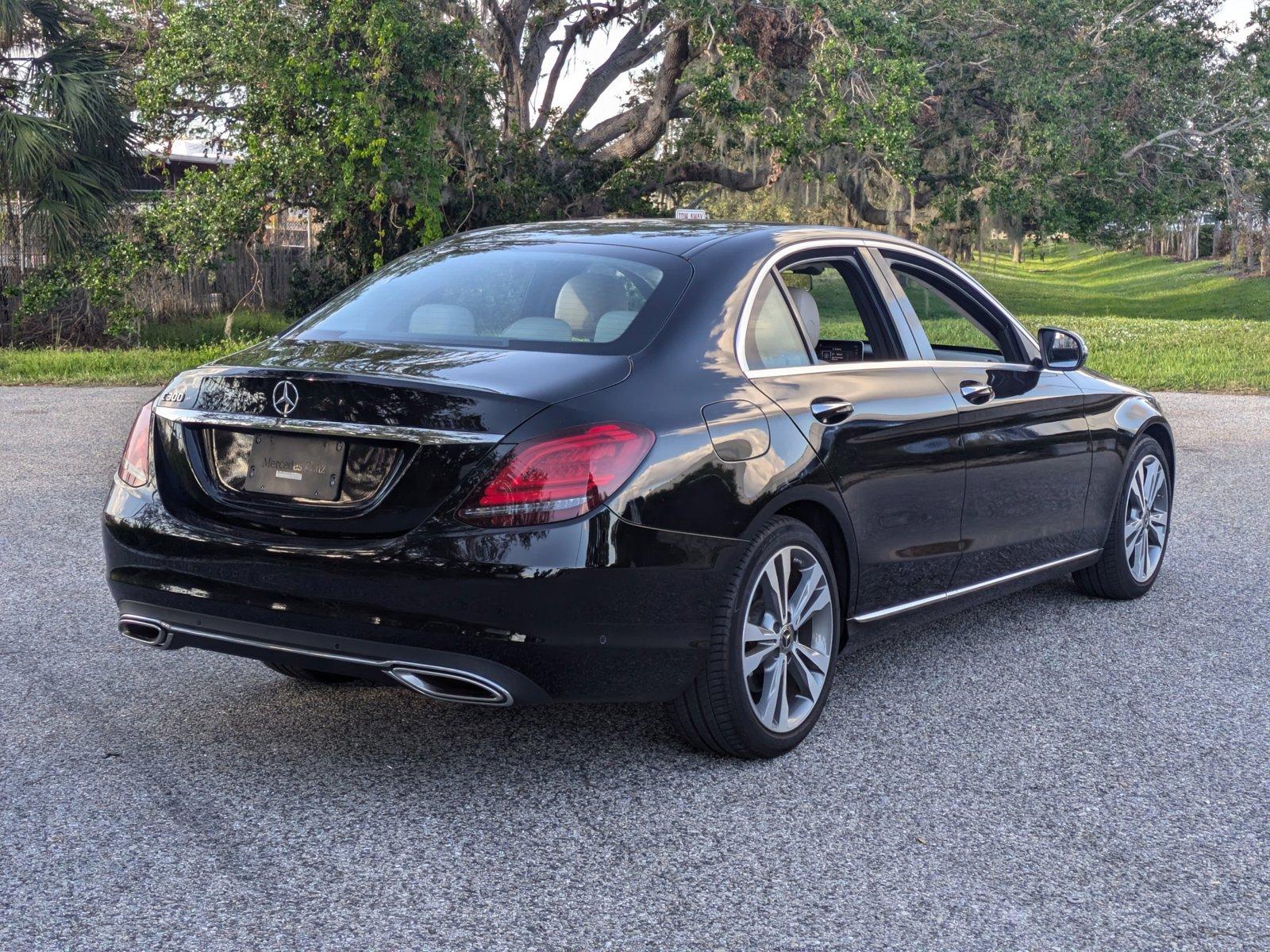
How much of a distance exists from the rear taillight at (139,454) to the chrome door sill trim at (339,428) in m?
0.22

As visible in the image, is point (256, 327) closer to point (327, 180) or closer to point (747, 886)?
point (327, 180)

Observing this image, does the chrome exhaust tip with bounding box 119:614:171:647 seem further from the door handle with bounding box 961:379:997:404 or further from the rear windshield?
the door handle with bounding box 961:379:997:404

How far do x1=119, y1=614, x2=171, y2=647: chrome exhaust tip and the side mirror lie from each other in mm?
3635

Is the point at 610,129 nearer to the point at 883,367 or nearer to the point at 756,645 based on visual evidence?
the point at 883,367

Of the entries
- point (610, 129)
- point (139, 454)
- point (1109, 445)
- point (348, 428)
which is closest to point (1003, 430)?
point (1109, 445)

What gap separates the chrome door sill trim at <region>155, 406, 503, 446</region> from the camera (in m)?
3.81

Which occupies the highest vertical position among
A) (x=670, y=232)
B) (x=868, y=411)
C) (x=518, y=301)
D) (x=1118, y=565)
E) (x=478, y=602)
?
(x=670, y=232)

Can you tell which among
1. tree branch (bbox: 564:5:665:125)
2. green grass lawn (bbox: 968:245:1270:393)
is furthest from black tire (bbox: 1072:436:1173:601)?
tree branch (bbox: 564:5:665:125)

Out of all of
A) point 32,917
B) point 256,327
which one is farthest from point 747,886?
point 256,327

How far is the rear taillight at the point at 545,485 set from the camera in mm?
3777

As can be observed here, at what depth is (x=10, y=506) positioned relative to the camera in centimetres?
884

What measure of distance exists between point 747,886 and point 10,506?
6706 mm

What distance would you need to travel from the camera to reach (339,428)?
154 inches

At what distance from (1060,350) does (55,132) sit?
58.8 feet
